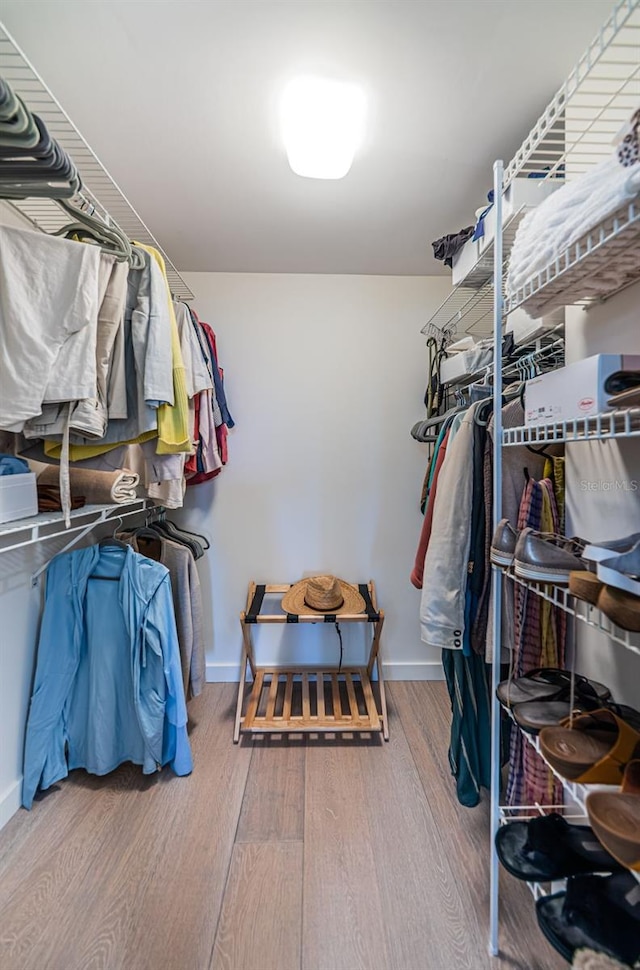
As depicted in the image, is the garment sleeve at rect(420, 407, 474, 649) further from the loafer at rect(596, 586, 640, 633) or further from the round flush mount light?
the round flush mount light

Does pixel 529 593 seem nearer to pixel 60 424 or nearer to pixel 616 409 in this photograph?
pixel 616 409

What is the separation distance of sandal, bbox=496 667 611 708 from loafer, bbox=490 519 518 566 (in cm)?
29

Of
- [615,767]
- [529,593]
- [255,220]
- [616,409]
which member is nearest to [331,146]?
[255,220]

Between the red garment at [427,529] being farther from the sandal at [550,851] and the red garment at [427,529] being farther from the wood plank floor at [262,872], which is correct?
the wood plank floor at [262,872]

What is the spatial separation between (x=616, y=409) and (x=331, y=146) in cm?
111

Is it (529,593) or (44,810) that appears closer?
(529,593)

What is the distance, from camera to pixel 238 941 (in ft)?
3.29

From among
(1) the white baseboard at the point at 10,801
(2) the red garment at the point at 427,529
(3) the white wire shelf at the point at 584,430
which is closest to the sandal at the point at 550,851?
(2) the red garment at the point at 427,529

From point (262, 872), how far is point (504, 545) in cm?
119

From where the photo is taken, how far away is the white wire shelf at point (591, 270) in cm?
65

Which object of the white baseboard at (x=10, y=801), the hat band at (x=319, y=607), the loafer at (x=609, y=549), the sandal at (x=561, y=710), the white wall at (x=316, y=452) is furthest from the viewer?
the white wall at (x=316, y=452)

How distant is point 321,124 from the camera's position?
1136mm

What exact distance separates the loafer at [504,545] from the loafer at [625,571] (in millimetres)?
288

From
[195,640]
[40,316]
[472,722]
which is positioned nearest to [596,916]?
[472,722]
